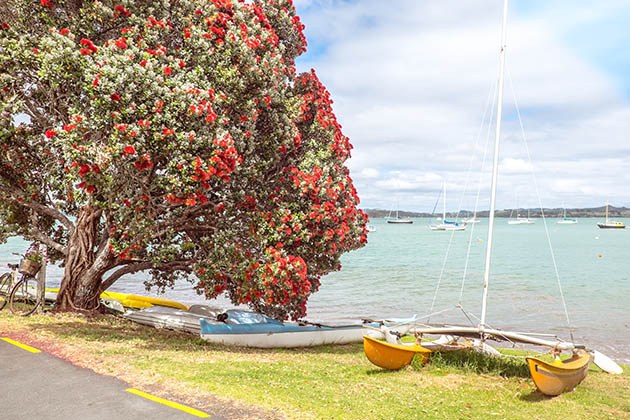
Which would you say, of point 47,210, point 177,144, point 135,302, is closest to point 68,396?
point 177,144

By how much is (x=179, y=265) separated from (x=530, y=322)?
21423 millimetres

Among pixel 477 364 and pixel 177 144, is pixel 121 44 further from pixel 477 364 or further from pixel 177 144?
pixel 477 364

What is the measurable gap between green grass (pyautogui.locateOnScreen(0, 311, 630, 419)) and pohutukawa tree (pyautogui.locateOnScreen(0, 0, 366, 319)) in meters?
2.29

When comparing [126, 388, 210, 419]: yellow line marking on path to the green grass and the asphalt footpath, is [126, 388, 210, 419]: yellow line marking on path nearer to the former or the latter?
the asphalt footpath

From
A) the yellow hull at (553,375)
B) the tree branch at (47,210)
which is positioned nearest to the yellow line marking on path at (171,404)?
the yellow hull at (553,375)

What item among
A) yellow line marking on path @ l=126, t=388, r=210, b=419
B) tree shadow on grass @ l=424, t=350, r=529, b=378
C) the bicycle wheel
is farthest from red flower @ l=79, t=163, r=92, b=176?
tree shadow on grass @ l=424, t=350, r=529, b=378

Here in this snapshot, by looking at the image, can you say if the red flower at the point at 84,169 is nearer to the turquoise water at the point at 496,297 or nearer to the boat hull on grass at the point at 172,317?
the boat hull on grass at the point at 172,317

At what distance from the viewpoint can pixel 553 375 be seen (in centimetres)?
1010

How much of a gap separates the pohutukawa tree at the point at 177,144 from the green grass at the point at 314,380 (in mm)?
2285

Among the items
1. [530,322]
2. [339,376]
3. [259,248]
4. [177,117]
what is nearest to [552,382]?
[339,376]

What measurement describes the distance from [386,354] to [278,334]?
5.25 m

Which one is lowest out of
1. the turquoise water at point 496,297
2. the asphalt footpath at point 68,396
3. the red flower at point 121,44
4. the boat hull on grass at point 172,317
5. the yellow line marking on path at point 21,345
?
the turquoise water at point 496,297

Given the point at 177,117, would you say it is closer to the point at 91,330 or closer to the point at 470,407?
the point at 91,330

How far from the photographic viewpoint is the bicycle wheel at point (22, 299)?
50.8 ft
